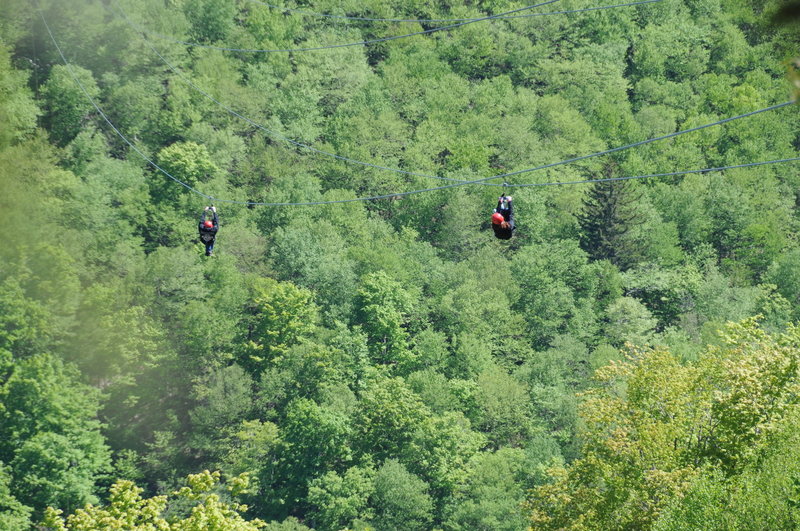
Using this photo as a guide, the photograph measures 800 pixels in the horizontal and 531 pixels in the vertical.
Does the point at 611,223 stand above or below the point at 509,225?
above

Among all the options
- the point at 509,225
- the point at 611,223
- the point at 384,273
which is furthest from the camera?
the point at 611,223

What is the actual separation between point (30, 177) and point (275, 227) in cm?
1945

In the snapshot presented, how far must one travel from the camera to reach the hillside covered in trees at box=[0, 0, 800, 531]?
41.8m

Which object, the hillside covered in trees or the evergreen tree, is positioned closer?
the hillside covered in trees

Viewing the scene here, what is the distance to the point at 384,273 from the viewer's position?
81812 millimetres

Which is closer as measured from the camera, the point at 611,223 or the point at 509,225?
the point at 509,225

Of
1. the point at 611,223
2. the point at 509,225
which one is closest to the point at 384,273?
the point at 611,223

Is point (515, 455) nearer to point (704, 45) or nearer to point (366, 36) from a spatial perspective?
point (366, 36)

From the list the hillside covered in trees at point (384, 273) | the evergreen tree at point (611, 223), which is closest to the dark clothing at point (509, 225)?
the hillside covered in trees at point (384, 273)

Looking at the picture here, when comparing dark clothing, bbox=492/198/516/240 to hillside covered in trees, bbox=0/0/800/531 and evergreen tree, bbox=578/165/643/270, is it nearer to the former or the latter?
hillside covered in trees, bbox=0/0/800/531

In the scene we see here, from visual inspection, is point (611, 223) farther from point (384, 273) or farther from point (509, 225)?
point (509, 225)

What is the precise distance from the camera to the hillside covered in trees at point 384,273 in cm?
4184

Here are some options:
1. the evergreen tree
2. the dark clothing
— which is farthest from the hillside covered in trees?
the dark clothing

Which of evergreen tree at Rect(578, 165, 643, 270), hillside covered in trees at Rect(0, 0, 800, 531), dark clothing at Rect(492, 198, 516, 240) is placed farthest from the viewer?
evergreen tree at Rect(578, 165, 643, 270)
